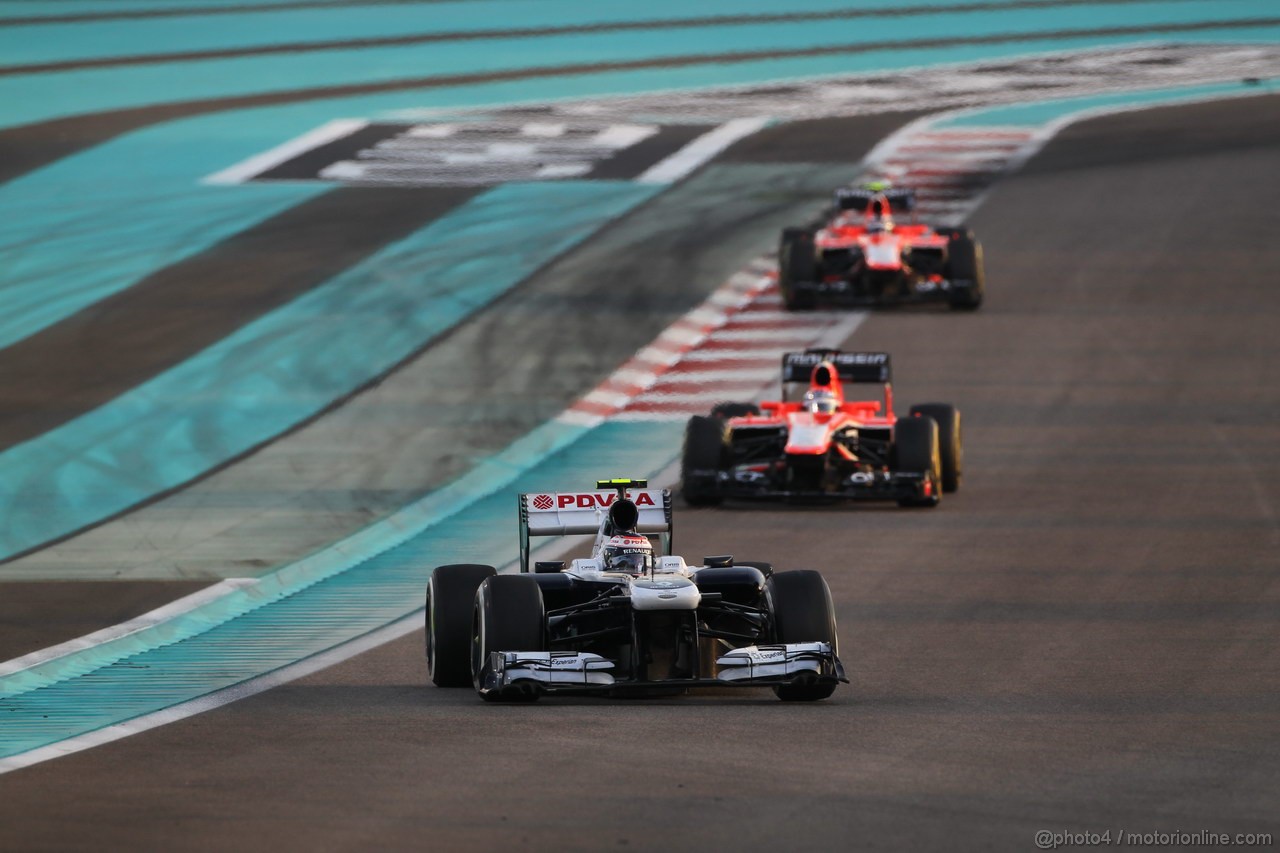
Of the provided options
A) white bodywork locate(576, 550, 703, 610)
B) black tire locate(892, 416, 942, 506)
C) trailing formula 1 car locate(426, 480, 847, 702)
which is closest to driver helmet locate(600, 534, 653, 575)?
trailing formula 1 car locate(426, 480, 847, 702)

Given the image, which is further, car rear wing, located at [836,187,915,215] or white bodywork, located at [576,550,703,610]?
car rear wing, located at [836,187,915,215]

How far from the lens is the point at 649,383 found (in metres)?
29.4

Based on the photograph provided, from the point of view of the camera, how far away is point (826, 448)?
76.8 feet

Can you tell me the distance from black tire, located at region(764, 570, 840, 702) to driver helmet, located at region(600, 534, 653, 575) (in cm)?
87

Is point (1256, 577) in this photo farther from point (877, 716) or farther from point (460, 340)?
point (460, 340)

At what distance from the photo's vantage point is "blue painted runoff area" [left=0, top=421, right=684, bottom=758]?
51.4 ft

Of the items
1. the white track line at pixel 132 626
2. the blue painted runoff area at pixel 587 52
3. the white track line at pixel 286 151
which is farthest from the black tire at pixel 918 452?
the blue painted runoff area at pixel 587 52

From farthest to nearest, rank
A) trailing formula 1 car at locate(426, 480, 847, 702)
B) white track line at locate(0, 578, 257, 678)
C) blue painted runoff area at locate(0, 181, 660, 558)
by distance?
1. blue painted runoff area at locate(0, 181, 660, 558)
2. white track line at locate(0, 578, 257, 678)
3. trailing formula 1 car at locate(426, 480, 847, 702)

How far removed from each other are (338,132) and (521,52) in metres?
11.2

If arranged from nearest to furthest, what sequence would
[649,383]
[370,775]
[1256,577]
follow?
[370,775]
[1256,577]
[649,383]

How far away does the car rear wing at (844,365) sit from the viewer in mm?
23844

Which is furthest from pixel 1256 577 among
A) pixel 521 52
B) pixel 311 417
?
pixel 521 52

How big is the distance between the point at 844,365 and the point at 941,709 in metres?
10.2

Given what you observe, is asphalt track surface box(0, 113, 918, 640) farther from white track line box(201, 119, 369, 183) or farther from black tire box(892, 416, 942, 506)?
black tire box(892, 416, 942, 506)
